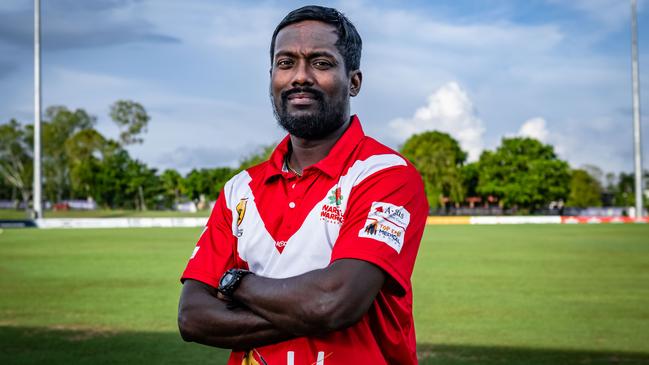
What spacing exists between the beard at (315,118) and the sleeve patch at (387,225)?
425mm

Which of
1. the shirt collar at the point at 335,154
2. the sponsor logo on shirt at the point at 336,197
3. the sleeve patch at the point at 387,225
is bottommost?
the sleeve patch at the point at 387,225

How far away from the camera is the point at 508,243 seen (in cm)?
2636

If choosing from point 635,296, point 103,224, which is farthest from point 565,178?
point 635,296

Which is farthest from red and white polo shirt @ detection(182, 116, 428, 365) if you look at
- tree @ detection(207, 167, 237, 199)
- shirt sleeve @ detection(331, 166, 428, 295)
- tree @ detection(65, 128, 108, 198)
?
tree @ detection(207, 167, 237, 199)

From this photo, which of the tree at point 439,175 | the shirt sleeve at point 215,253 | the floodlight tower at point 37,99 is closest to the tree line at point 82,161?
the tree at point 439,175

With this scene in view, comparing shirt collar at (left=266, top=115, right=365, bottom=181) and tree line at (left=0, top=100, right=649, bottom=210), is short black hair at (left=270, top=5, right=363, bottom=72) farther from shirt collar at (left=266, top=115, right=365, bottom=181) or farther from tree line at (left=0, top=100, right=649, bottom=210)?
tree line at (left=0, top=100, right=649, bottom=210)

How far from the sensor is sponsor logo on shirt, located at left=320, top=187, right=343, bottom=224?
2.54 meters

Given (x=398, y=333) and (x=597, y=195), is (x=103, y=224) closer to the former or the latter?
(x=398, y=333)

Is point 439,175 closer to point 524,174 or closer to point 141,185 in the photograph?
point 524,174

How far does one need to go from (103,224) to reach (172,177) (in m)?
58.8

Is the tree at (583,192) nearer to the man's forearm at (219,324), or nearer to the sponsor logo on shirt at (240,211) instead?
the sponsor logo on shirt at (240,211)

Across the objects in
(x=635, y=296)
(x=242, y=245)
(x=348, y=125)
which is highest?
(x=348, y=125)

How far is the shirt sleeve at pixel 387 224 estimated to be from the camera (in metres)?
2.43

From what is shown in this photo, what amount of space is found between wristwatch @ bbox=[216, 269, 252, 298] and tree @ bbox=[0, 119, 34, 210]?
3616 inches
